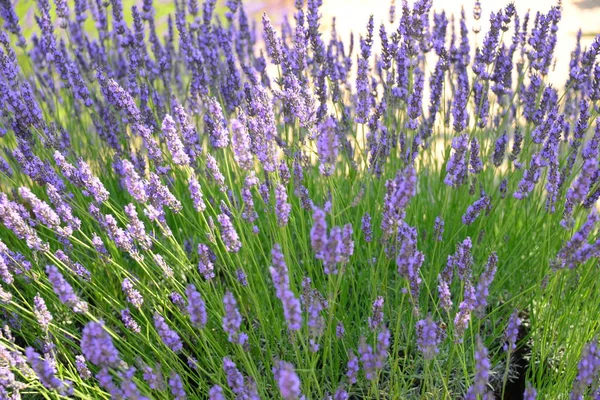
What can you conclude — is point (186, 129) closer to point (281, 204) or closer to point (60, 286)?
point (281, 204)

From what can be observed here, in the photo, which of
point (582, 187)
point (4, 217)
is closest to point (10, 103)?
point (4, 217)

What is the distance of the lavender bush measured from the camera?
1733 millimetres

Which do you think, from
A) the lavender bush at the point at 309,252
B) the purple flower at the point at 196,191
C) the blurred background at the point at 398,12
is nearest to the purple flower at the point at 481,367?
the lavender bush at the point at 309,252

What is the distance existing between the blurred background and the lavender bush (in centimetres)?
357

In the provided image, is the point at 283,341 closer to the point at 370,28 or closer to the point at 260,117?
the point at 260,117

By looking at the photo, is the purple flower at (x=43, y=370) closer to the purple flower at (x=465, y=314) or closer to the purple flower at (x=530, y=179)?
the purple flower at (x=465, y=314)

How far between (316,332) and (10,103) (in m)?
1.84

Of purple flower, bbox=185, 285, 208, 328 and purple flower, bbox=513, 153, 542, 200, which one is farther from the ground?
purple flower, bbox=513, 153, 542, 200

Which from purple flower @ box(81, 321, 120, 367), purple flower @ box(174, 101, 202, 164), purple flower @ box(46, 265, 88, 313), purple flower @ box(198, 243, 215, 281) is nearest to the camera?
purple flower @ box(81, 321, 120, 367)

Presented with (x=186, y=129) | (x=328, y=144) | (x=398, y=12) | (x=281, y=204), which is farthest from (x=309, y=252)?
(x=398, y=12)

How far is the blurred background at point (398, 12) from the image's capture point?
6797mm

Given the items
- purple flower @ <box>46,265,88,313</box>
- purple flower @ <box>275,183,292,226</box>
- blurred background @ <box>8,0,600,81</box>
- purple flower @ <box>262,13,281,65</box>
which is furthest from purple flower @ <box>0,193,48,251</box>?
blurred background @ <box>8,0,600,81</box>

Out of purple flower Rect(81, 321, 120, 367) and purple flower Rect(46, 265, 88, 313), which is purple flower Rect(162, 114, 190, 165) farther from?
purple flower Rect(81, 321, 120, 367)

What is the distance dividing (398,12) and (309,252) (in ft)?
19.5
